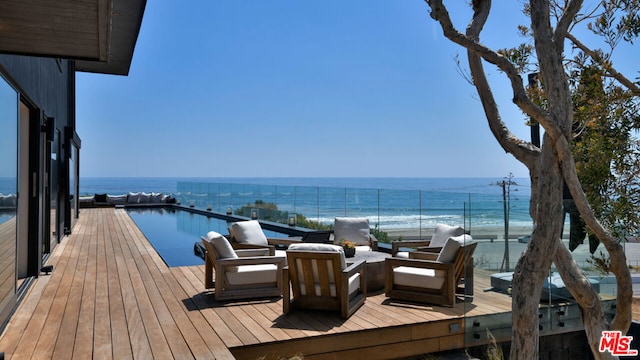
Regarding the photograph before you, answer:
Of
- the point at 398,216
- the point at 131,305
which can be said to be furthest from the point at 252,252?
the point at 398,216

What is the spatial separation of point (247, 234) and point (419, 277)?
7.83 ft

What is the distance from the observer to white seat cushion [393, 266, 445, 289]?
16.5ft

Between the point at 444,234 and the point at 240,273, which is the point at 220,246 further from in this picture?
the point at 444,234

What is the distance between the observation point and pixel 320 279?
15.1ft

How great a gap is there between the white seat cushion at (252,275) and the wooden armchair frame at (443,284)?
129 centimetres

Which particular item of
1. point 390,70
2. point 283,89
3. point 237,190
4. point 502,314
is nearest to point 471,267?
point 502,314

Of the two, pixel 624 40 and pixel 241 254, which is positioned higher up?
pixel 624 40

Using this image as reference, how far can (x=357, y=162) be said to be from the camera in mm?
67625

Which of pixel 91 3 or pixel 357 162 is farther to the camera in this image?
pixel 357 162

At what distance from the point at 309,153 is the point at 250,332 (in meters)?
59.0

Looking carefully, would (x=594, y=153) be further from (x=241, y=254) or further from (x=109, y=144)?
(x=109, y=144)

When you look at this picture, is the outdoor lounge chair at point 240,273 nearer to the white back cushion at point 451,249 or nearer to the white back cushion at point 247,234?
the white back cushion at point 247,234

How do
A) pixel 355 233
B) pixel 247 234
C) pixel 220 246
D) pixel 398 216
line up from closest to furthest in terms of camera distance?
pixel 220 246 < pixel 247 234 < pixel 355 233 < pixel 398 216

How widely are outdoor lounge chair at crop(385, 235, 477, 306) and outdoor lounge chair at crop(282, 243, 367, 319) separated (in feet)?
1.96
